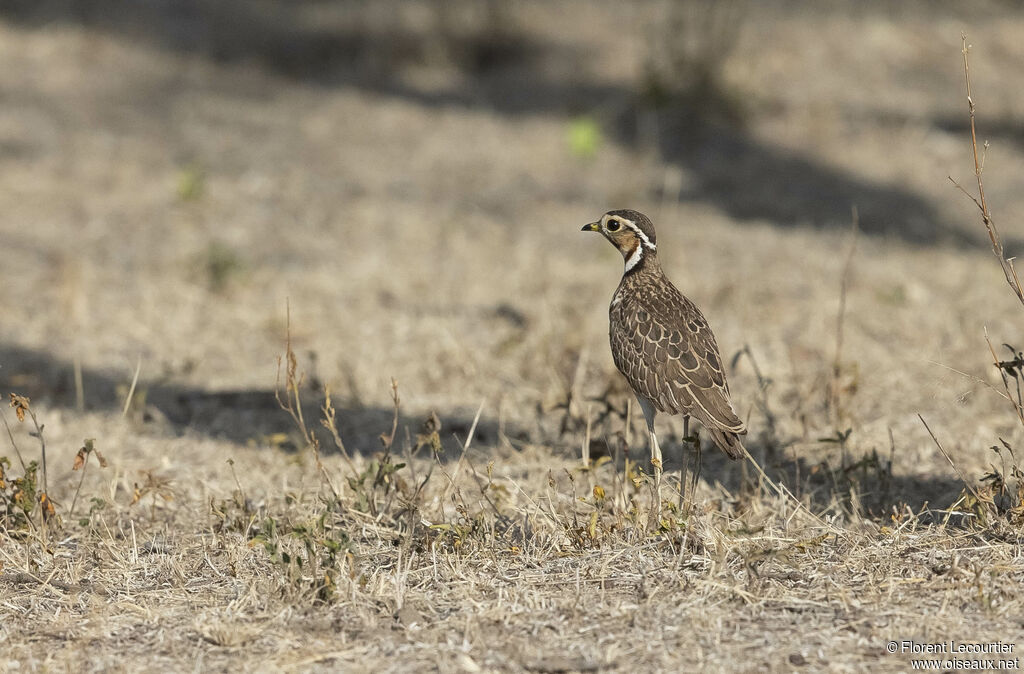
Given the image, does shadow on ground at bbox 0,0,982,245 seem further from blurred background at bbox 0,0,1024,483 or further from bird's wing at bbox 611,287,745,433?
bird's wing at bbox 611,287,745,433

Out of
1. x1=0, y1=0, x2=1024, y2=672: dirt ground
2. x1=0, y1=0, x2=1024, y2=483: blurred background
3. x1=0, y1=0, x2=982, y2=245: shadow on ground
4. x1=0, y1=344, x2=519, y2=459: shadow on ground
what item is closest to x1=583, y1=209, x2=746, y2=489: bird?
x1=0, y1=0, x2=1024, y2=672: dirt ground

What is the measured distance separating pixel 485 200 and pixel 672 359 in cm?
666

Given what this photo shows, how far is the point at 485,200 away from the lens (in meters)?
11.3

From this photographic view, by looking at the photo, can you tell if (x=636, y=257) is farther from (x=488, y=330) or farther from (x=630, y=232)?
(x=488, y=330)

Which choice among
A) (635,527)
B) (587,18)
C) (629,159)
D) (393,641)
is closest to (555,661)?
(393,641)

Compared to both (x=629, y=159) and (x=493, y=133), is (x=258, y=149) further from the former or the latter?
(x=629, y=159)

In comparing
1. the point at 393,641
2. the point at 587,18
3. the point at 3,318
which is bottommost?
the point at 3,318

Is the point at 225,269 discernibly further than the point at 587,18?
No

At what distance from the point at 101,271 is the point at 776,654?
7148 mm

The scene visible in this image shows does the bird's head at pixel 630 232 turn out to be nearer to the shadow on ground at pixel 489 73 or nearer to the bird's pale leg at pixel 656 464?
the bird's pale leg at pixel 656 464

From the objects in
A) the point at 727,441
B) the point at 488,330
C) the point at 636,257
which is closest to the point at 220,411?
the point at 488,330

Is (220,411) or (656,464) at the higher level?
(656,464)

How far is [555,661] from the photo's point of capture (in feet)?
12.3

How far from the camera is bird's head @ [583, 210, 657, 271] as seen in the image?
5309mm
